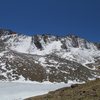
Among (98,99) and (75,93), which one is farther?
(75,93)

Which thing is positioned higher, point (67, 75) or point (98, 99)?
point (67, 75)

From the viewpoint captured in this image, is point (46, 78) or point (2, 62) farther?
point (2, 62)

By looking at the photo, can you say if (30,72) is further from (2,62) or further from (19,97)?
(19,97)

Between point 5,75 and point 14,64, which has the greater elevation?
point 14,64

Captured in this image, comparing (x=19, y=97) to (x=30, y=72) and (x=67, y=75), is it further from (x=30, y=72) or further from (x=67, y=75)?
(x=67, y=75)

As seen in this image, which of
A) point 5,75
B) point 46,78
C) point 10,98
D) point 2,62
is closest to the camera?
point 10,98

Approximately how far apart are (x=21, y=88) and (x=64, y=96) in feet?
17.6

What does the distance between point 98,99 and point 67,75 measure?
609ft

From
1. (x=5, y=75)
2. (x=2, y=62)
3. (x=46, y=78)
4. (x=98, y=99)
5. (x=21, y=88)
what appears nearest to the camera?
(x=98, y=99)

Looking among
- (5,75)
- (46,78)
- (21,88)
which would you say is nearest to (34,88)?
(21,88)

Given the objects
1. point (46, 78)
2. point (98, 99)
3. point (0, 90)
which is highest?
A: point (46, 78)

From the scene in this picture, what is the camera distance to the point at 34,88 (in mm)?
23141

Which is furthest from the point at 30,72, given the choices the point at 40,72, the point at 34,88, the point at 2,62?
the point at 34,88

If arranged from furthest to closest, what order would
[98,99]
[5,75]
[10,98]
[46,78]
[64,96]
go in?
[46,78] → [5,75] → [10,98] → [64,96] → [98,99]
